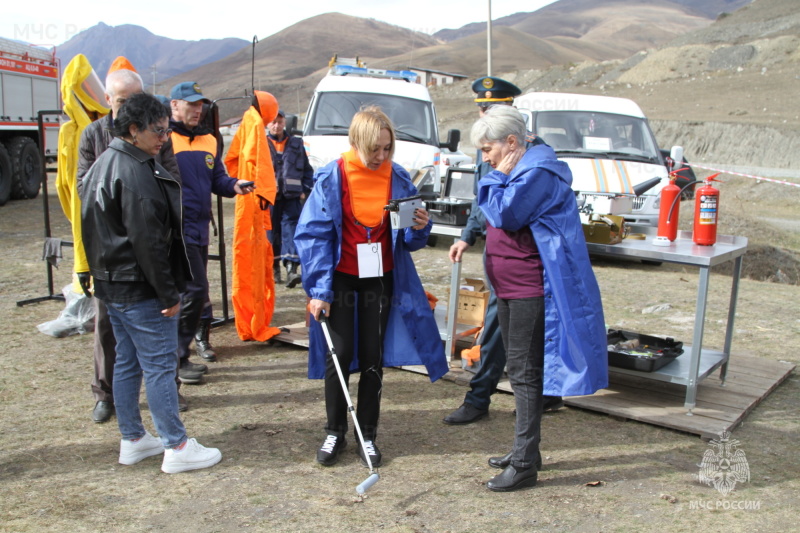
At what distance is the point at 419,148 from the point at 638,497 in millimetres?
7453

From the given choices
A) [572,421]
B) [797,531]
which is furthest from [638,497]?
[572,421]

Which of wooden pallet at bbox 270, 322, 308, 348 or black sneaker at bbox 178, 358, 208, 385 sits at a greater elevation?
wooden pallet at bbox 270, 322, 308, 348

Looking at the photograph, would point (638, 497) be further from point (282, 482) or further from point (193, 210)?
point (193, 210)

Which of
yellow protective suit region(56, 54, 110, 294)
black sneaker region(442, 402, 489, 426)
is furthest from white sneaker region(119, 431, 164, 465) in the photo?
black sneaker region(442, 402, 489, 426)

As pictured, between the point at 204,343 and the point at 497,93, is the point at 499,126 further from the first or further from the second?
the point at 204,343

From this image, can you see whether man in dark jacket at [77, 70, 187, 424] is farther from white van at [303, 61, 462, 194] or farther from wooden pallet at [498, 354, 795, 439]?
white van at [303, 61, 462, 194]

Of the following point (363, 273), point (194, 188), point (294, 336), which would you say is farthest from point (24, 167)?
point (363, 273)

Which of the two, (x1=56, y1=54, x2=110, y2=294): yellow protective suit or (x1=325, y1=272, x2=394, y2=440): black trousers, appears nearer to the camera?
(x1=325, y1=272, x2=394, y2=440): black trousers

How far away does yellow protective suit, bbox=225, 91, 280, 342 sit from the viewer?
5.71 m

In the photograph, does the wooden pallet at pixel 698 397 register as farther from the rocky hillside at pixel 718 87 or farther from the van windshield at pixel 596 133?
the rocky hillside at pixel 718 87

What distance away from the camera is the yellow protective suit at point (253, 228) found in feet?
18.7

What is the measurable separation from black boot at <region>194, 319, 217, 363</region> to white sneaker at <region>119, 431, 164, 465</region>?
1.66 meters

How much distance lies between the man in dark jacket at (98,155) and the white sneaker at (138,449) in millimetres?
576

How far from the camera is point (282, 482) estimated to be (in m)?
3.61
